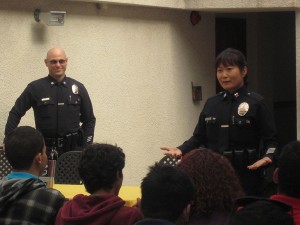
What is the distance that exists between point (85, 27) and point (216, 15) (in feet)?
10.2

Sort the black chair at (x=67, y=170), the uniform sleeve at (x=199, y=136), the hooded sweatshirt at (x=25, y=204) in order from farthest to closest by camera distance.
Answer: the black chair at (x=67, y=170), the uniform sleeve at (x=199, y=136), the hooded sweatshirt at (x=25, y=204)

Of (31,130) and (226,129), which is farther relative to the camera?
(226,129)

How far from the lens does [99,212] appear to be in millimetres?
3961

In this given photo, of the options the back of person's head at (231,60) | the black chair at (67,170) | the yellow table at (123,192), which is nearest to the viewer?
the yellow table at (123,192)

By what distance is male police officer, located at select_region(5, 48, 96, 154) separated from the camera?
826cm

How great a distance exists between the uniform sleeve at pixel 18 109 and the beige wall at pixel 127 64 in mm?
422

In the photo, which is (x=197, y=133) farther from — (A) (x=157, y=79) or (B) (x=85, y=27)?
(A) (x=157, y=79)

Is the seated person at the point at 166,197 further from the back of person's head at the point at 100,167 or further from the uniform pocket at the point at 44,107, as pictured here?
the uniform pocket at the point at 44,107

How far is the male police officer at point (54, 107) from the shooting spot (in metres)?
8.26

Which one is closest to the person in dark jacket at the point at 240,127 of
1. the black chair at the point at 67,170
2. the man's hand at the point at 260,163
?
the man's hand at the point at 260,163

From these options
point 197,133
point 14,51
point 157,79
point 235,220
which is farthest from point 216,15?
point 235,220

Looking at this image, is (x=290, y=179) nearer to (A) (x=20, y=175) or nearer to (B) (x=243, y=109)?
(A) (x=20, y=175)

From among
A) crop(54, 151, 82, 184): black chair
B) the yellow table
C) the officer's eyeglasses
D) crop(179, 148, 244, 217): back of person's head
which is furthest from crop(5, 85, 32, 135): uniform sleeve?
crop(179, 148, 244, 217): back of person's head

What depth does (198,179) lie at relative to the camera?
397cm
